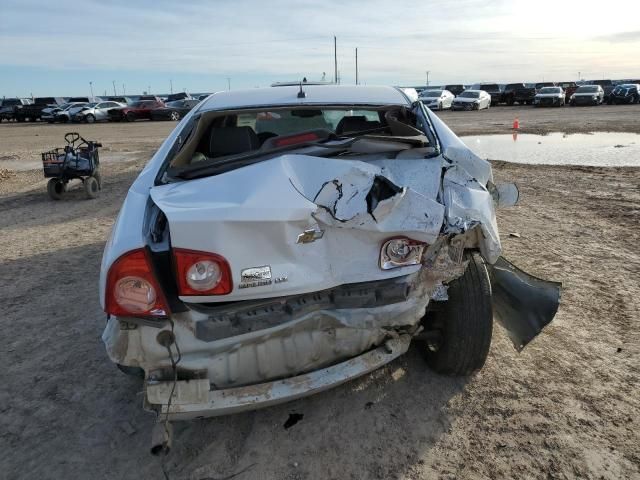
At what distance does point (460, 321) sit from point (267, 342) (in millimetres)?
1086

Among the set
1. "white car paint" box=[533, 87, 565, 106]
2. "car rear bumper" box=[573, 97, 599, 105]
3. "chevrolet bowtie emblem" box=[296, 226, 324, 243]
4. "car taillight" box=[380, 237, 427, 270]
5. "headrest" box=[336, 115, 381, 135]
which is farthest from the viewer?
"car rear bumper" box=[573, 97, 599, 105]

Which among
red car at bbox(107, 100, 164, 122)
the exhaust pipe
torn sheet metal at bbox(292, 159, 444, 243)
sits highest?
red car at bbox(107, 100, 164, 122)

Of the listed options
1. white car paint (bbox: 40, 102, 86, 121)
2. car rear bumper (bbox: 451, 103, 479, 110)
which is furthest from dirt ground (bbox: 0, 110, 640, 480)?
white car paint (bbox: 40, 102, 86, 121)

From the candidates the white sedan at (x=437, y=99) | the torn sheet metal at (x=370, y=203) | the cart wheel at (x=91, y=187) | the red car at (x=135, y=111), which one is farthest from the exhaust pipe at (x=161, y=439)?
the red car at (x=135, y=111)

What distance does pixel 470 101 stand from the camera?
32.9m

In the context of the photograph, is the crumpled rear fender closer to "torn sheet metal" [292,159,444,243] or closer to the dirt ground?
the dirt ground

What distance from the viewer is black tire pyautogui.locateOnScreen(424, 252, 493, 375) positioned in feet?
8.81

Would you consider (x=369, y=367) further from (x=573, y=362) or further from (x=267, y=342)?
(x=573, y=362)

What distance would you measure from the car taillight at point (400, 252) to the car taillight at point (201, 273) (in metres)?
0.70

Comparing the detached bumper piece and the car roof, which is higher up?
the car roof

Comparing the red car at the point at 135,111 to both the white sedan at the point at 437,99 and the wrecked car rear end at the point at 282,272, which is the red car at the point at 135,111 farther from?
the wrecked car rear end at the point at 282,272

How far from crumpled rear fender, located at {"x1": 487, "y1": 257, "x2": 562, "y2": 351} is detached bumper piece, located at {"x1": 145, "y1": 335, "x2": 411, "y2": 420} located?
108 centimetres

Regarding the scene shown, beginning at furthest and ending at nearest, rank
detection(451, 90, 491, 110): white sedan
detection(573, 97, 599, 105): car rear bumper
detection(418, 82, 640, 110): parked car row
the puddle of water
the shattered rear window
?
detection(573, 97, 599, 105): car rear bumper, detection(418, 82, 640, 110): parked car row, detection(451, 90, 491, 110): white sedan, the puddle of water, the shattered rear window

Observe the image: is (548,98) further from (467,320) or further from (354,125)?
(467,320)
